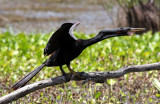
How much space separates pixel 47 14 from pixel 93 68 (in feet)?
31.7

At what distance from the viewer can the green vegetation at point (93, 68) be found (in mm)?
5223

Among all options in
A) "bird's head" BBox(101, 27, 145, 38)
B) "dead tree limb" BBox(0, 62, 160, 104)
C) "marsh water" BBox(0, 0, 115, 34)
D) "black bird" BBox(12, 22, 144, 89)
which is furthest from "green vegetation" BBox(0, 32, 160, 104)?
"marsh water" BBox(0, 0, 115, 34)

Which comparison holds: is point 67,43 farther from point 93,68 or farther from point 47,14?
point 47,14

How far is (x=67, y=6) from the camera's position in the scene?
16.8 m

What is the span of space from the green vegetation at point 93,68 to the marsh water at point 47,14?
500 centimetres

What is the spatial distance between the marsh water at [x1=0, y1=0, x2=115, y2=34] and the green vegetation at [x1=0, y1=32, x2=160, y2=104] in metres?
5.00

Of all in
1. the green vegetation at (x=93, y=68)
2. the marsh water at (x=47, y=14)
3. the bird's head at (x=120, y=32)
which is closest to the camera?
the bird's head at (x=120, y=32)

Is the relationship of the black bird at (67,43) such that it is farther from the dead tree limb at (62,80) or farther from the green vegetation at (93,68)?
the green vegetation at (93,68)

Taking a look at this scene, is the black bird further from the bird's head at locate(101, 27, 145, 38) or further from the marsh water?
the marsh water

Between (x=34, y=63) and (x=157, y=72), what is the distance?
87.2 inches

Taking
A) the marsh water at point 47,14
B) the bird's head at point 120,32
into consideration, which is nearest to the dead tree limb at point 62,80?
the bird's head at point 120,32

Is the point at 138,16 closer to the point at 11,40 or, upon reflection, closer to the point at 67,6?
the point at 11,40

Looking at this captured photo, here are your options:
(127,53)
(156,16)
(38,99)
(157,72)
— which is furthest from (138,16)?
(38,99)

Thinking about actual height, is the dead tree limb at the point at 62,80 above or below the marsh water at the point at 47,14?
below
